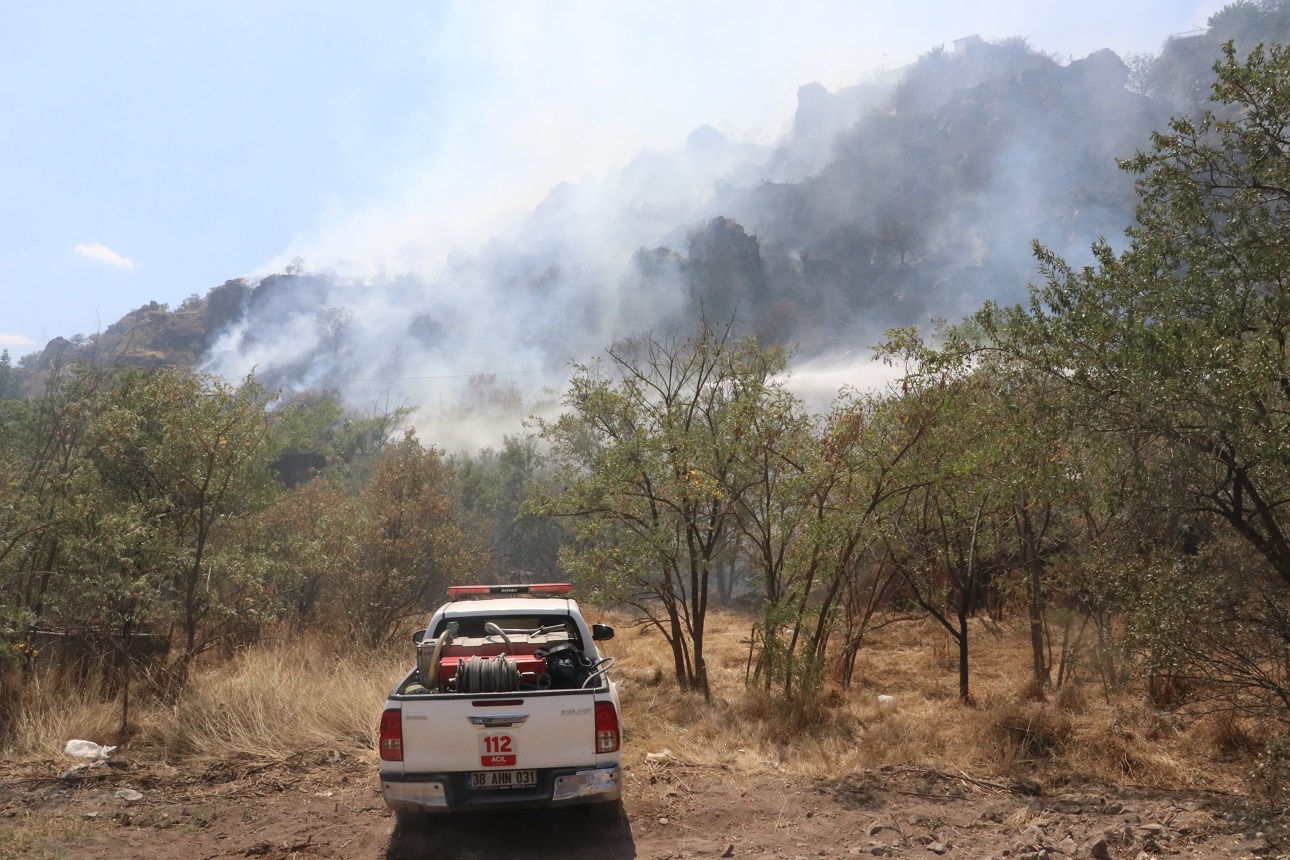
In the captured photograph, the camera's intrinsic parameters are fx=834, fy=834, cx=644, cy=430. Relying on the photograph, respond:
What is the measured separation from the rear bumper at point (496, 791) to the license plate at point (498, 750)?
0.20 m

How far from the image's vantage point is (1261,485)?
6.15 m

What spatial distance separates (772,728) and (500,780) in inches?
170

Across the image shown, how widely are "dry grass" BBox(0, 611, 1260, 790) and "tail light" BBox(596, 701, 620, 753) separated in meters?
2.50

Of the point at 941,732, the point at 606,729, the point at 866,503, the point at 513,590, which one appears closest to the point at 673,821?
the point at 606,729

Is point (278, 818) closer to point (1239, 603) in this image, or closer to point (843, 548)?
point (843, 548)

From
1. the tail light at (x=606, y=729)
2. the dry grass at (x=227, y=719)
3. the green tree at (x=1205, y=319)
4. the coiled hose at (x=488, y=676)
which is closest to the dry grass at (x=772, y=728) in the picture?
the dry grass at (x=227, y=719)

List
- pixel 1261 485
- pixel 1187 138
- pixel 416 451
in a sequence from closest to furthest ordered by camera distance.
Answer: pixel 1261 485 → pixel 1187 138 → pixel 416 451

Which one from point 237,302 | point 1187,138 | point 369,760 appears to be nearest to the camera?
point 1187,138

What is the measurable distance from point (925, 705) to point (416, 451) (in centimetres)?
1055

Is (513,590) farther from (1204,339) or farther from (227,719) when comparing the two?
(1204,339)

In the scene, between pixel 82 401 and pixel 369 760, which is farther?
pixel 82 401

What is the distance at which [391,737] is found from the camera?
5.21 m

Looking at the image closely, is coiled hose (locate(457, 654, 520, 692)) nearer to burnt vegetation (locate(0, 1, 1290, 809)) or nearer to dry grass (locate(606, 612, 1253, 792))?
dry grass (locate(606, 612, 1253, 792))

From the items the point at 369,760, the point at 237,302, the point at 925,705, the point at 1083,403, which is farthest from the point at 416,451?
the point at 237,302
